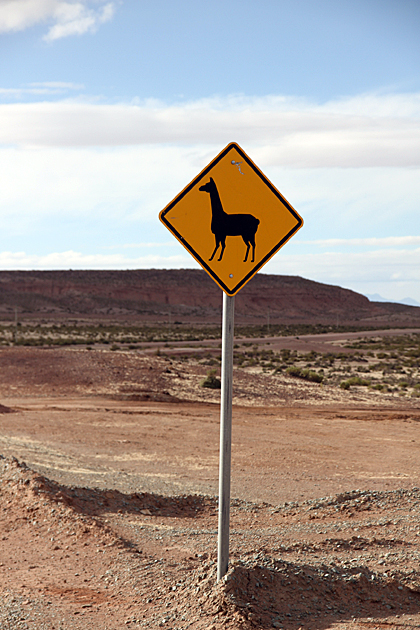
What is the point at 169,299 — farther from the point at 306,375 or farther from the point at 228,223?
the point at 228,223

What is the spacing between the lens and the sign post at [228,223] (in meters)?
4.34

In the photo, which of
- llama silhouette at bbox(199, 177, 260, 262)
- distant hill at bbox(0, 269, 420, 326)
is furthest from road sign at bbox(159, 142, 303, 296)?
distant hill at bbox(0, 269, 420, 326)

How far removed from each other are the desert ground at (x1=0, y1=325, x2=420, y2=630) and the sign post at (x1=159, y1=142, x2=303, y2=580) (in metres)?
0.79

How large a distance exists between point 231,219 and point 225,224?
7 cm

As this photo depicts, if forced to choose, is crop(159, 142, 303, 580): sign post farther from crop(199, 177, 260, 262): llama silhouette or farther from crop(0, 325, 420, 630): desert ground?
crop(0, 325, 420, 630): desert ground

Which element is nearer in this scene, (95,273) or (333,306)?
(95,273)

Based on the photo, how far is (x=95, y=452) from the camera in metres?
13.6

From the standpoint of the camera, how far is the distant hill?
132375 millimetres

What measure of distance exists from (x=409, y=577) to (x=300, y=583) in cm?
109

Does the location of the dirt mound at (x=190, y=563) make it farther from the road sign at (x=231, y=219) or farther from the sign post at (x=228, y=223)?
the road sign at (x=231, y=219)

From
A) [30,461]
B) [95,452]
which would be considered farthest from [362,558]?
[95,452]

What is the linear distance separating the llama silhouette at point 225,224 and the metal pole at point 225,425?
44 cm

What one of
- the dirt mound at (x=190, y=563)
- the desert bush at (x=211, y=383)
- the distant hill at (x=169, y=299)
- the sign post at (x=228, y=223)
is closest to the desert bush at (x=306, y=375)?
the desert bush at (x=211, y=383)

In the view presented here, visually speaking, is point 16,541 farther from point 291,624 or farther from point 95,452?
point 95,452
